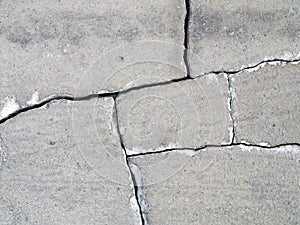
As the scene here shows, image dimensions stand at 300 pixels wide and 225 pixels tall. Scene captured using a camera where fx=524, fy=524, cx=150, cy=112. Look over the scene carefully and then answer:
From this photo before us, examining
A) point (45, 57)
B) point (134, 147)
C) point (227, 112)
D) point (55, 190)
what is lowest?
point (55, 190)

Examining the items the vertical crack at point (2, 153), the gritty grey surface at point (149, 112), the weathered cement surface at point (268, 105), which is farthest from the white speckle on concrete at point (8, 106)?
the weathered cement surface at point (268, 105)

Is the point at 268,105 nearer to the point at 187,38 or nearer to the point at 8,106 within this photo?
the point at 187,38

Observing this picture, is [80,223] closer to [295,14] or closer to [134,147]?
[134,147]

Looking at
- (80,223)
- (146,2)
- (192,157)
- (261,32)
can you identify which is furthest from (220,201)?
(146,2)

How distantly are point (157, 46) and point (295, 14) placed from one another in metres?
0.63

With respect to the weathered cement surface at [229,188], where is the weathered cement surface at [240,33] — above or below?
above

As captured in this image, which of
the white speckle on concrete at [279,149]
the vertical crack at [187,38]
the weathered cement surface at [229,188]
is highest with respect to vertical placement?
the vertical crack at [187,38]

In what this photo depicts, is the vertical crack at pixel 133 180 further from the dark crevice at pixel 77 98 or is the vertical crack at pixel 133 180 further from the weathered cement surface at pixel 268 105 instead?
the weathered cement surface at pixel 268 105

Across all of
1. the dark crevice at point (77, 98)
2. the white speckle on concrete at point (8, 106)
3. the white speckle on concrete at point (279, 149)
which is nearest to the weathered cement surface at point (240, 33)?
the dark crevice at point (77, 98)

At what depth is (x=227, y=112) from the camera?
91.7 inches

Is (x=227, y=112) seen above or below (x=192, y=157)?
above

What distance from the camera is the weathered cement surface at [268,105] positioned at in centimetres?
231

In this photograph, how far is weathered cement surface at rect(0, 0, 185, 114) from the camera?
2.35m

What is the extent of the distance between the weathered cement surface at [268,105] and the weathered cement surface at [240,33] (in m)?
0.07
